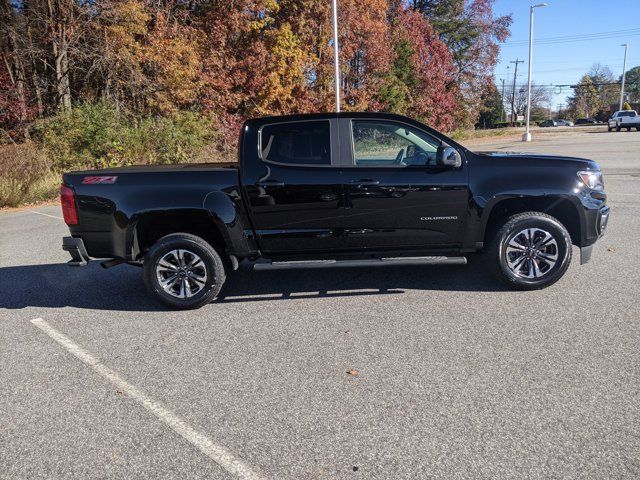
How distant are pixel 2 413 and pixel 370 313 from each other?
9.90ft

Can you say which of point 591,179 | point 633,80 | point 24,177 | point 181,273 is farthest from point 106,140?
point 633,80

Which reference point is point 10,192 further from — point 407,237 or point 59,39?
point 407,237

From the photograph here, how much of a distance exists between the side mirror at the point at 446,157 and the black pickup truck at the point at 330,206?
0.01 m

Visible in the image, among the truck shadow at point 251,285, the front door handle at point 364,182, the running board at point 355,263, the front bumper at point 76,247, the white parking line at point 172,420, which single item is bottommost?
the white parking line at point 172,420

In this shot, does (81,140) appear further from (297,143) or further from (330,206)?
(330,206)

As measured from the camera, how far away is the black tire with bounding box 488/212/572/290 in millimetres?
5227

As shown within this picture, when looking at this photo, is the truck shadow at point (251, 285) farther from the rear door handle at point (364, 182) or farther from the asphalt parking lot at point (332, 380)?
the rear door handle at point (364, 182)

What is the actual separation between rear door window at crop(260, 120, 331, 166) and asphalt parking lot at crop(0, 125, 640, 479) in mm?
1449

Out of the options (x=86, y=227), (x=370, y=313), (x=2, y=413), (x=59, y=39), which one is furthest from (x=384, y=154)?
(x=59, y=39)

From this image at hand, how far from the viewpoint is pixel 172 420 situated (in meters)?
3.22

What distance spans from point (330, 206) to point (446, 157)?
1237mm

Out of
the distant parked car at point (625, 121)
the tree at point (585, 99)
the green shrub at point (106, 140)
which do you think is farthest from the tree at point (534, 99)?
the green shrub at point (106, 140)

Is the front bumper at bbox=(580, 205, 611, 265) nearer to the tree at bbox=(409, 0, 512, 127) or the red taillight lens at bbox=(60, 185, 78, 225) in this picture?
the red taillight lens at bbox=(60, 185, 78, 225)

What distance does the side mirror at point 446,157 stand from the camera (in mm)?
5062
